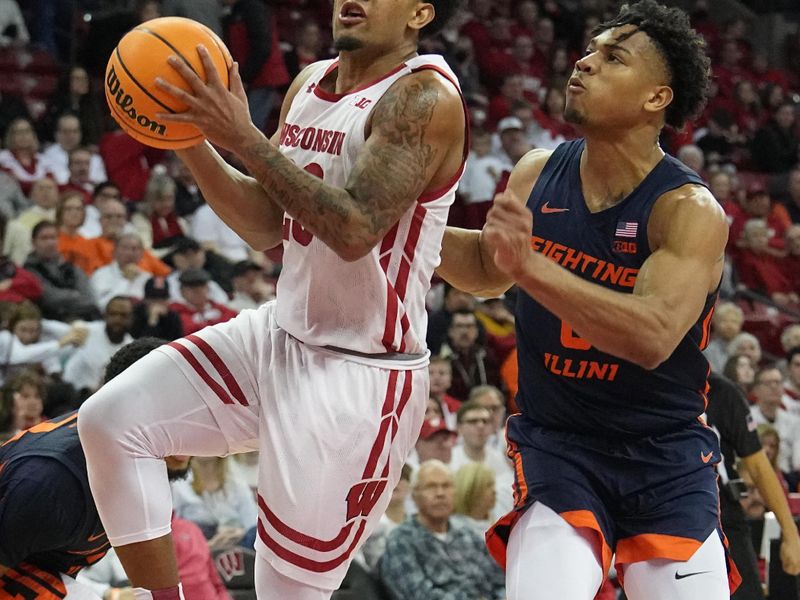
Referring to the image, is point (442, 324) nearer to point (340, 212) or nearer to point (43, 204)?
point (43, 204)

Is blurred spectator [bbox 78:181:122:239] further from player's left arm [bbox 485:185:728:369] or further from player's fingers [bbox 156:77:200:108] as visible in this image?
player's left arm [bbox 485:185:728:369]

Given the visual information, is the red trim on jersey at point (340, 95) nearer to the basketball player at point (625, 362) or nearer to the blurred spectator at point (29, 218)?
the basketball player at point (625, 362)

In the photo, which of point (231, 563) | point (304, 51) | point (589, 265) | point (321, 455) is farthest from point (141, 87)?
point (304, 51)

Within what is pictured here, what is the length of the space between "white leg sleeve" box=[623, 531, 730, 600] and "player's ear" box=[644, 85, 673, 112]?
4.24 ft

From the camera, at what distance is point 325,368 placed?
355cm

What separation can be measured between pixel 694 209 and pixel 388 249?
2.88ft

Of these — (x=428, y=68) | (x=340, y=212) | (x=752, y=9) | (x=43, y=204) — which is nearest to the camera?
(x=340, y=212)

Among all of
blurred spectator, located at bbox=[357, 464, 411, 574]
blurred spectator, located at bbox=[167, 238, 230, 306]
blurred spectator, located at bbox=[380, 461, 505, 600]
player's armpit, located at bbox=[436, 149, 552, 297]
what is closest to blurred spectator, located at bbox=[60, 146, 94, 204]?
blurred spectator, located at bbox=[167, 238, 230, 306]

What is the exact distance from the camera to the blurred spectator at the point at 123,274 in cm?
900

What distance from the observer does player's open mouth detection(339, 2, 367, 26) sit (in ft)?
11.7

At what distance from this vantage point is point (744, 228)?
47.0 feet

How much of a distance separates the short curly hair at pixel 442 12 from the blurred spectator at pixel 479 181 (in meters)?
8.16

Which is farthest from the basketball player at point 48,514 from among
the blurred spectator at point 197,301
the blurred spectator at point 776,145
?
the blurred spectator at point 776,145

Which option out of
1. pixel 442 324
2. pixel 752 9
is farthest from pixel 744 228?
pixel 752 9
